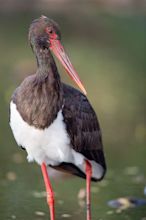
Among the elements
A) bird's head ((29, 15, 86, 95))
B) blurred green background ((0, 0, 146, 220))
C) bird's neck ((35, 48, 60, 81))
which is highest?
bird's head ((29, 15, 86, 95))

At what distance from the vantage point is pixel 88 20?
25.8 metres

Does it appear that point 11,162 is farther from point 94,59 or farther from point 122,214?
point 94,59

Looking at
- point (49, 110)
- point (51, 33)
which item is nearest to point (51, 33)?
point (51, 33)

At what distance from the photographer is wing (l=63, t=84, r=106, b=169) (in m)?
6.55

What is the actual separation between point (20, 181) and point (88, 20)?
1753 centimetres

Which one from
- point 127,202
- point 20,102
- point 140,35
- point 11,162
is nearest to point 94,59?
point 140,35

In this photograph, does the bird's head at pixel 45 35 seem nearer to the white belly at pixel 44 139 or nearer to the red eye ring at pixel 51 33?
the red eye ring at pixel 51 33

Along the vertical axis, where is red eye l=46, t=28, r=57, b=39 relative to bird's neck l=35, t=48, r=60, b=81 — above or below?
above

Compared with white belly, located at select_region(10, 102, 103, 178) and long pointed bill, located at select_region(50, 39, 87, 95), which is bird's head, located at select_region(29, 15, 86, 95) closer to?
long pointed bill, located at select_region(50, 39, 87, 95)

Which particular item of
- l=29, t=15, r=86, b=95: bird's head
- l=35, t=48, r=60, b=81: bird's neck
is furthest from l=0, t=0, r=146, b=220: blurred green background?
l=29, t=15, r=86, b=95: bird's head

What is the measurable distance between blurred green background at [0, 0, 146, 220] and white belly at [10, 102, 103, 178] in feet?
2.19

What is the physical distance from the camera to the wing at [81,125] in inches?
258

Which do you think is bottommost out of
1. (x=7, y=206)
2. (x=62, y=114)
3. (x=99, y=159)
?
(x=7, y=206)

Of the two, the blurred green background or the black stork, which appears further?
the blurred green background
